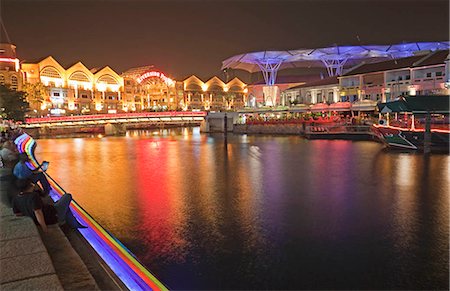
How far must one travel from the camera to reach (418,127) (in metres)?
33.2

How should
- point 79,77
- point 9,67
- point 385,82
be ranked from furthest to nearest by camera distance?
point 79,77
point 9,67
point 385,82

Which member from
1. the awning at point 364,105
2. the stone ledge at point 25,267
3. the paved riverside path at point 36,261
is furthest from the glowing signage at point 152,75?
the stone ledge at point 25,267

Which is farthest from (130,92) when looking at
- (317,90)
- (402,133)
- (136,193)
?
(136,193)

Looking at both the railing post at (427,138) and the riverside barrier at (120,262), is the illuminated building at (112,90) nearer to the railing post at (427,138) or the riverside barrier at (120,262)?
the railing post at (427,138)

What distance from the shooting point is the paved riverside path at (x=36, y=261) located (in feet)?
14.8

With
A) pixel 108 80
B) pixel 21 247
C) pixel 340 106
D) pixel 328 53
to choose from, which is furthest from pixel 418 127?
pixel 108 80

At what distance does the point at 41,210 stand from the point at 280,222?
7.38 meters

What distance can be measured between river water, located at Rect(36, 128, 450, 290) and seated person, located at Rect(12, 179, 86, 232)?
228 cm

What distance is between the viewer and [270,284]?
7.70 meters

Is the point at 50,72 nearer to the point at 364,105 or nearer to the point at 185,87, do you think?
the point at 185,87

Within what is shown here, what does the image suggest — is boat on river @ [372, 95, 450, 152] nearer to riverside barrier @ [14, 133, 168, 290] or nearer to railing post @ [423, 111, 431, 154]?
railing post @ [423, 111, 431, 154]

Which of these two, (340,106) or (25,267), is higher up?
(340,106)

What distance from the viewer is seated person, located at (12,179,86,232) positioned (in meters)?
6.96

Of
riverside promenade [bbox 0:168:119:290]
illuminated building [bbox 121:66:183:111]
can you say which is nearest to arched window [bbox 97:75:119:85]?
illuminated building [bbox 121:66:183:111]
